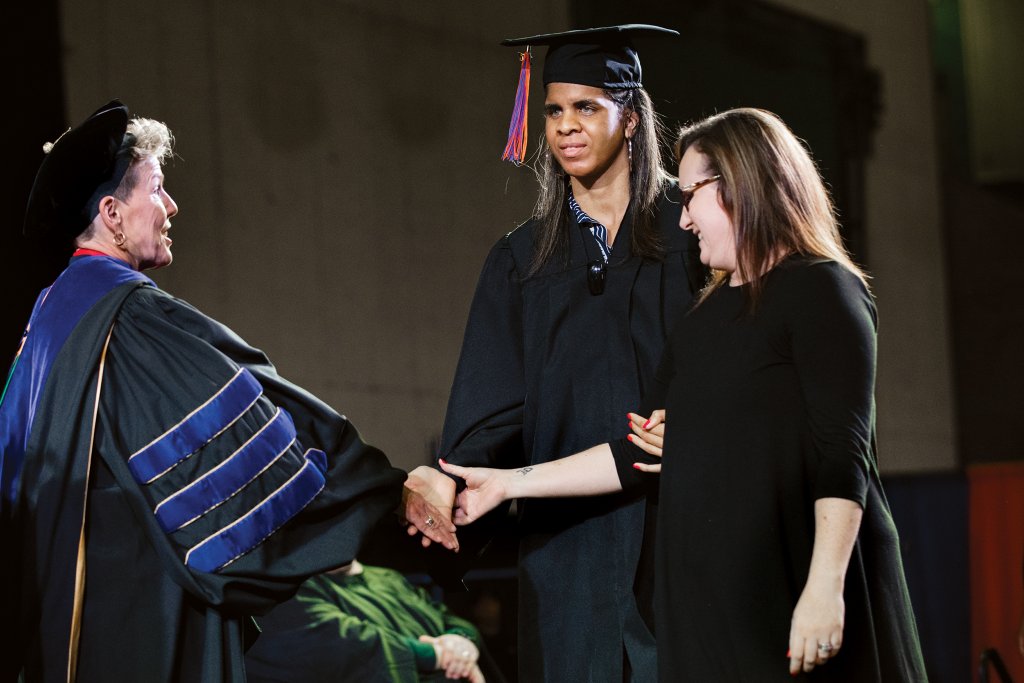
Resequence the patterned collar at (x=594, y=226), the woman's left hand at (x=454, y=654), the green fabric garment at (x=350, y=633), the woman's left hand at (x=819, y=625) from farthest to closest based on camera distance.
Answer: the woman's left hand at (x=454, y=654), the green fabric garment at (x=350, y=633), the patterned collar at (x=594, y=226), the woman's left hand at (x=819, y=625)

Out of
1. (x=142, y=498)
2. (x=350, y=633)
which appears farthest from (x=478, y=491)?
(x=350, y=633)

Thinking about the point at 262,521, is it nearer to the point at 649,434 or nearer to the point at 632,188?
the point at 649,434

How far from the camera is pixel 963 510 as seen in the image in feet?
16.8

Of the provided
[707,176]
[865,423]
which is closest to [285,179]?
[707,176]

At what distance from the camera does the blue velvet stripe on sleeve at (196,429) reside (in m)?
2.28

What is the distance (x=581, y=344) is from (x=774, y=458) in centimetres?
77

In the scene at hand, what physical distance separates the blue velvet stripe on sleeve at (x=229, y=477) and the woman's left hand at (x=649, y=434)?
0.72 metres

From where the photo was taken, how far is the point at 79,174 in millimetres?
2461

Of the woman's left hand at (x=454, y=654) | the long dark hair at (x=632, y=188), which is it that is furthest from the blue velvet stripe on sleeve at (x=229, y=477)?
the woman's left hand at (x=454, y=654)

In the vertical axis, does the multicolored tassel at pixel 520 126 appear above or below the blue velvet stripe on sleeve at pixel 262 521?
above

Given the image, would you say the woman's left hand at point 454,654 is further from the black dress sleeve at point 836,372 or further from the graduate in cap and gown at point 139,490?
the black dress sleeve at point 836,372

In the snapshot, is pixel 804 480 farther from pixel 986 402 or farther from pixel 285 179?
pixel 986 402

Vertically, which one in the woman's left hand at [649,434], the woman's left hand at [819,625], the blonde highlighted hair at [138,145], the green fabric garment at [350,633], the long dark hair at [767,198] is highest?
the blonde highlighted hair at [138,145]

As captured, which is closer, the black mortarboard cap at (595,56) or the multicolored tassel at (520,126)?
the black mortarboard cap at (595,56)
